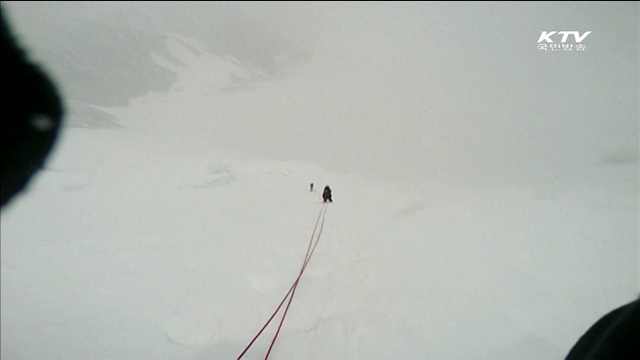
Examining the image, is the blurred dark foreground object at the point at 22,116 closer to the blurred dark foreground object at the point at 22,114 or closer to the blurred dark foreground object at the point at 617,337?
the blurred dark foreground object at the point at 22,114

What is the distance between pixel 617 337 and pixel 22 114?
10234mm

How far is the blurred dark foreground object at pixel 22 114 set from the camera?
5730mm

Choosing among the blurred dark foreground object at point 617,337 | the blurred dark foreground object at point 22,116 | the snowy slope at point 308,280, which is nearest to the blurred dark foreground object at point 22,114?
the blurred dark foreground object at point 22,116

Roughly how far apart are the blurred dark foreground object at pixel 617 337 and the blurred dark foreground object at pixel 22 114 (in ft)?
28.3

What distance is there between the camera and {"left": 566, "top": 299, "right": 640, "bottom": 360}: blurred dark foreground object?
1349 mm

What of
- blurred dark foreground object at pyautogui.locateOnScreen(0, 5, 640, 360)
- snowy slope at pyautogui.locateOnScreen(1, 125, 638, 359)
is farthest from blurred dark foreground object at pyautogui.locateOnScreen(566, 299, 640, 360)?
blurred dark foreground object at pyautogui.locateOnScreen(0, 5, 640, 360)

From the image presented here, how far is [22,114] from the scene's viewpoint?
6.60 meters

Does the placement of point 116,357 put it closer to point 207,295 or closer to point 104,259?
point 207,295

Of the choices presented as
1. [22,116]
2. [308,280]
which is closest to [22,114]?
[22,116]

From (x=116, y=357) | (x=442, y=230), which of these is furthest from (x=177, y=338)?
(x=442, y=230)

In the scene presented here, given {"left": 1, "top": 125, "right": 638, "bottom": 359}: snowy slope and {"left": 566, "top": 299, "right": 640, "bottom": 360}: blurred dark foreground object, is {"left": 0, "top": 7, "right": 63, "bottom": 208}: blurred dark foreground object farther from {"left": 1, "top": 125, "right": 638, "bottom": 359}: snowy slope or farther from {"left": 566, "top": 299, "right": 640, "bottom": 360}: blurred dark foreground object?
{"left": 566, "top": 299, "right": 640, "bottom": 360}: blurred dark foreground object

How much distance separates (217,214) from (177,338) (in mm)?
5900

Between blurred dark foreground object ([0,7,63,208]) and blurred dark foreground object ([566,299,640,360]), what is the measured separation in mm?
8614

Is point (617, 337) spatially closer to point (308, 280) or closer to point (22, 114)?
point (308, 280)
